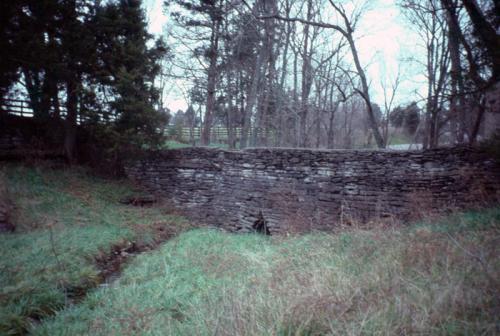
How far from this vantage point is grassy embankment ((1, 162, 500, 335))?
2.10m

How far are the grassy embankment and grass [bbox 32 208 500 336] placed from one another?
11 millimetres

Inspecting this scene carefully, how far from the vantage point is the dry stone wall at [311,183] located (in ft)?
20.8

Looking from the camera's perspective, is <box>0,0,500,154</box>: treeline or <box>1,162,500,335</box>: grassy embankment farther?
<box>0,0,500,154</box>: treeline

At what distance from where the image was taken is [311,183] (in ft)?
25.9

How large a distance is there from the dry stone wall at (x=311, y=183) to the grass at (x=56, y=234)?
4.31 ft

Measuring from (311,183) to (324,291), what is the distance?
5.39m

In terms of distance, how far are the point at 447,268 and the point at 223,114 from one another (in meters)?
15.0

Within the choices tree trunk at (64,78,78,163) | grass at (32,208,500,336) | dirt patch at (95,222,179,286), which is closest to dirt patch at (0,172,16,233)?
dirt patch at (95,222,179,286)

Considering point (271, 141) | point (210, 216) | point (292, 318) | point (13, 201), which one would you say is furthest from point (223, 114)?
point (292, 318)

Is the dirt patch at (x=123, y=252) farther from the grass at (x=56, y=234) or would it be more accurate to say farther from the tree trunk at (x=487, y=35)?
the tree trunk at (x=487, y=35)

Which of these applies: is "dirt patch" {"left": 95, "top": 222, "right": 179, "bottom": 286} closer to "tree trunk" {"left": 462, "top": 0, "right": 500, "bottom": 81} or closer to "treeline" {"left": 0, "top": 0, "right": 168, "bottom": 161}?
"treeline" {"left": 0, "top": 0, "right": 168, "bottom": 161}

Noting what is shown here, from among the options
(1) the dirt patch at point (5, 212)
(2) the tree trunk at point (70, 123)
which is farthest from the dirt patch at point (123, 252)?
(2) the tree trunk at point (70, 123)

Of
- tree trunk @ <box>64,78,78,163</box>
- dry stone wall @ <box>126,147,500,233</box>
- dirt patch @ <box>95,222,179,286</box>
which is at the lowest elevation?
dirt patch @ <box>95,222,179,286</box>

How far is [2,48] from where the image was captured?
8516 mm
